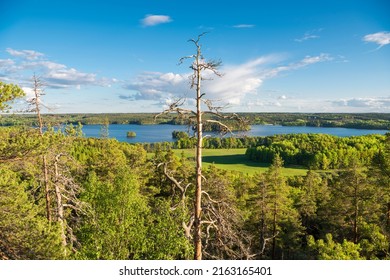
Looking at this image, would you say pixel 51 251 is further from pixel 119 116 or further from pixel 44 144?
pixel 119 116

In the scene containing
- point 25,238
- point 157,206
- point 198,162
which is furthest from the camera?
point 157,206

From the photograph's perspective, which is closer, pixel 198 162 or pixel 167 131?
pixel 198 162

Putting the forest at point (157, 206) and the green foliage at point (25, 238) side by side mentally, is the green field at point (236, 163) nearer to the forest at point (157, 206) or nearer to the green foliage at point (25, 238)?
the forest at point (157, 206)

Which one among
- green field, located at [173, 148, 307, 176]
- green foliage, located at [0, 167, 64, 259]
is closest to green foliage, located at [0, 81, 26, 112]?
green foliage, located at [0, 167, 64, 259]

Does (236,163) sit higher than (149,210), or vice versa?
(149,210)

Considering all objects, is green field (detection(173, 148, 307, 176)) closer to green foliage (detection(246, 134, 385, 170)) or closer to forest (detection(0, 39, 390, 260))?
green foliage (detection(246, 134, 385, 170))

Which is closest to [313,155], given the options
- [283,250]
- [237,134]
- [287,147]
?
[287,147]

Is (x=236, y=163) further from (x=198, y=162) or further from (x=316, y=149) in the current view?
(x=198, y=162)

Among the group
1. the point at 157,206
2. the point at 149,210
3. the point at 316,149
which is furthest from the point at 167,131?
the point at 157,206
